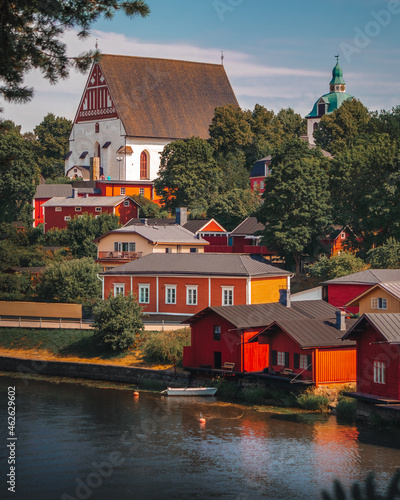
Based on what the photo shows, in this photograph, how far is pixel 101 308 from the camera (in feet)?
158

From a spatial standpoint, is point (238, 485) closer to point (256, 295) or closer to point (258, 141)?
point (256, 295)

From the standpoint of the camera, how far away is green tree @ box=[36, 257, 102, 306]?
187 feet

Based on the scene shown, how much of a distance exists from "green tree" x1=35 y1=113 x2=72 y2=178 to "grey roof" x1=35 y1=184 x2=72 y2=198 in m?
32.7

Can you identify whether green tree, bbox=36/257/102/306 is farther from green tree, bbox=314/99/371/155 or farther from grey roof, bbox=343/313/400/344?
green tree, bbox=314/99/371/155

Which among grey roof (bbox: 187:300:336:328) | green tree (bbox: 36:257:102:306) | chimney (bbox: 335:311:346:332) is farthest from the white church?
chimney (bbox: 335:311:346:332)

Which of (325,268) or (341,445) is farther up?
(325,268)

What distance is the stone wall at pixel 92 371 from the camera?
4331 centimetres

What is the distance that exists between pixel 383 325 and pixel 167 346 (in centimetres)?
1512

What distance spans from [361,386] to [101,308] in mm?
18772

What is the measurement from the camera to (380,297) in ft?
139

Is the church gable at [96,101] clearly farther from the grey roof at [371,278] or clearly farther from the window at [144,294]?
the grey roof at [371,278]

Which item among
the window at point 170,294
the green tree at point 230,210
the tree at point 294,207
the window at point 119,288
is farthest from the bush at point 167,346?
the green tree at point 230,210

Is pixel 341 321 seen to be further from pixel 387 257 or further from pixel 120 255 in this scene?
pixel 120 255

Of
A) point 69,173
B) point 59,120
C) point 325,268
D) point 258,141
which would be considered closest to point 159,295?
point 325,268
